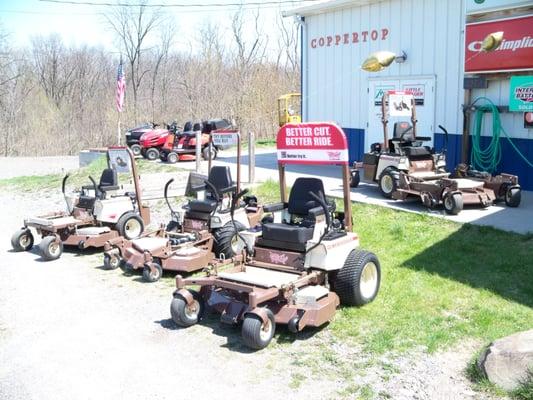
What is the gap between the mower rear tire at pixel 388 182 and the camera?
10.7 m

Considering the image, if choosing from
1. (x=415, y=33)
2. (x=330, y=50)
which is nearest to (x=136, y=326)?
(x=415, y=33)

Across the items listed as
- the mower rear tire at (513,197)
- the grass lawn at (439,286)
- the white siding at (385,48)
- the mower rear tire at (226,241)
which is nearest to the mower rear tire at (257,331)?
the grass lawn at (439,286)

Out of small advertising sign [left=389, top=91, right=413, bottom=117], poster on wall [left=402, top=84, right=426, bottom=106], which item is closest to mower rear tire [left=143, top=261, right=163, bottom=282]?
small advertising sign [left=389, top=91, right=413, bottom=117]

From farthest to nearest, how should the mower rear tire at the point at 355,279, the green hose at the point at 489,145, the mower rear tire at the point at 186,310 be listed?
the green hose at the point at 489,145
the mower rear tire at the point at 355,279
the mower rear tire at the point at 186,310

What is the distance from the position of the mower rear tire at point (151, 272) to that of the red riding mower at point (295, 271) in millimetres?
1478

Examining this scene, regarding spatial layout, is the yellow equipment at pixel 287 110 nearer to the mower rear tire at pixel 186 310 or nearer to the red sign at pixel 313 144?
the red sign at pixel 313 144

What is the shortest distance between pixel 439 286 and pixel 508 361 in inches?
92.4

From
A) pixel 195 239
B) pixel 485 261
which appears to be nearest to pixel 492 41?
pixel 485 261

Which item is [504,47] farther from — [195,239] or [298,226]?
[298,226]

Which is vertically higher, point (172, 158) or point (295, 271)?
point (172, 158)

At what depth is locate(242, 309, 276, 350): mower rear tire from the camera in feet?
17.0

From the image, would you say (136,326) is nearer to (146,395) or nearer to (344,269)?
(146,395)

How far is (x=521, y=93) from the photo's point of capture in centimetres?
1139

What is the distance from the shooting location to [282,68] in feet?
111
